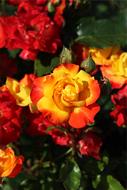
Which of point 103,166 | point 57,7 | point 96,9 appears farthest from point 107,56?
point 96,9

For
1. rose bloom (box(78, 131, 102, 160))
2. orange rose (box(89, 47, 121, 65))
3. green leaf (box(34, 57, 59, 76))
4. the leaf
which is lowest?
rose bloom (box(78, 131, 102, 160))

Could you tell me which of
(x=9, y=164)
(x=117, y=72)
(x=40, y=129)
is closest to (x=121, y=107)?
(x=117, y=72)

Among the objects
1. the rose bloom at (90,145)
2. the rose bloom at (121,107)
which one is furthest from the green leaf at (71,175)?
the rose bloom at (121,107)

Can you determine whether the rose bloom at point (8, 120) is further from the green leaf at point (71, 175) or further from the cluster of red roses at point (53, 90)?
the green leaf at point (71, 175)

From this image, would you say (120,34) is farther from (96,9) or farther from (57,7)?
(96,9)

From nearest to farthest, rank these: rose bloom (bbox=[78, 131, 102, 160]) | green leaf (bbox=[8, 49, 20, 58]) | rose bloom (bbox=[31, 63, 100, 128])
Answer: rose bloom (bbox=[31, 63, 100, 128]) → rose bloom (bbox=[78, 131, 102, 160]) → green leaf (bbox=[8, 49, 20, 58])

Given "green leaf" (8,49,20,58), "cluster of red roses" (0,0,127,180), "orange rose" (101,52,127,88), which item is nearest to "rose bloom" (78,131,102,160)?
"cluster of red roses" (0,0,127,180)

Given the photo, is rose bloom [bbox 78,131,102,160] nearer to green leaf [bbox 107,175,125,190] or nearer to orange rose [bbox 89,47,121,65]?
green leaf [bbox 107,175,125,190]

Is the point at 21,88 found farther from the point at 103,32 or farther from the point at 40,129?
the point at 103,32

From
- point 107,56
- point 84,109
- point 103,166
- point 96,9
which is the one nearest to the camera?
point 84,109
